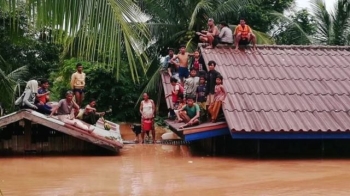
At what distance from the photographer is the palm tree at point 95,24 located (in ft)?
14.1

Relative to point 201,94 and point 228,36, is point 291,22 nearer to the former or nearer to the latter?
point 228,36

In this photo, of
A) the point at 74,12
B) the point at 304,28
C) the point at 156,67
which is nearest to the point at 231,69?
the point at 156,67

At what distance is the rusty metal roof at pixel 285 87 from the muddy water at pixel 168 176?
822 mm

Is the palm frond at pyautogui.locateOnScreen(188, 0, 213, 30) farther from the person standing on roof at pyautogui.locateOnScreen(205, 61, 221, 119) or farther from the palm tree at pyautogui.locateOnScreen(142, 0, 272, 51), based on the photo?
the person standing on roof at pyautogui.locateOnScreen(205, 61, 221, 119)

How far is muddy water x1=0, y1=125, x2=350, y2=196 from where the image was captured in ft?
27.8

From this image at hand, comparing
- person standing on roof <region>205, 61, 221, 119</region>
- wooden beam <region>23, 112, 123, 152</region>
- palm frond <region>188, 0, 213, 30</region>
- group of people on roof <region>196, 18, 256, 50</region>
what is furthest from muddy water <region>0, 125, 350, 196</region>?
palm frond <region>188, 0, 213, 30</region>

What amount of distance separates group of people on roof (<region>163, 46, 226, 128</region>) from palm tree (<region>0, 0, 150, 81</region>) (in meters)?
7.63

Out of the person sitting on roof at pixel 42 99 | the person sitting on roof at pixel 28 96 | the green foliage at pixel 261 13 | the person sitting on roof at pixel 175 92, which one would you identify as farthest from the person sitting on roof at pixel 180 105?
the green foliage at pixel 261 13

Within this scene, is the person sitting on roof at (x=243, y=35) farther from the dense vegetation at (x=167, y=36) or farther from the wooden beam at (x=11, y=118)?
the wooden beam at (x=11, y=118)

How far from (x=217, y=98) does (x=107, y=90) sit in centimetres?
985

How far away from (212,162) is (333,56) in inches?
217

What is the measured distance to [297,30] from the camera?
22.7m

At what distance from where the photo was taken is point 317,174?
976 centimetres

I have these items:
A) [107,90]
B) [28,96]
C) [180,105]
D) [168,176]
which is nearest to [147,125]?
[180,105]
